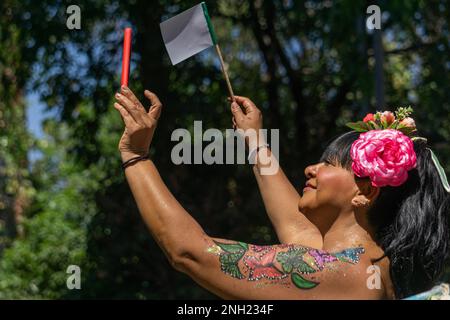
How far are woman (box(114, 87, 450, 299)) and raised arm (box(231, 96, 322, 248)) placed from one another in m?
0.03

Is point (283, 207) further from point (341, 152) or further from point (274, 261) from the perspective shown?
point (274, 261)

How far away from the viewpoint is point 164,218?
7.68 ft

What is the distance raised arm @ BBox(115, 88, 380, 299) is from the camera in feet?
7.72

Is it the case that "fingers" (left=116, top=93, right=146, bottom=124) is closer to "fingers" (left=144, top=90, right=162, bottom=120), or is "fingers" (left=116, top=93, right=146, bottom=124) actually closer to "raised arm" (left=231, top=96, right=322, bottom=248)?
"fingers" (left=144, top=90, right=162, bottom=120)

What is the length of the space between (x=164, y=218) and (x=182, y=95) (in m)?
5.45

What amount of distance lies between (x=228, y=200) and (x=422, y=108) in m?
2.30

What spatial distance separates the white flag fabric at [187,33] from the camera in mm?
2947

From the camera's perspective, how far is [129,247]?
308 inches

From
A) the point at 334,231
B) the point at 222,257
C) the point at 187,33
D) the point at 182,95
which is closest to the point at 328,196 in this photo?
the point at 334,231

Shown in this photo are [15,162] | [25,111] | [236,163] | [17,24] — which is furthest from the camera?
[25,111]

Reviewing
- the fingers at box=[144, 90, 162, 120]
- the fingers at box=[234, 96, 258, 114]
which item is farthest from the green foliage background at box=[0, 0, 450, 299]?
the fingers at box=[144, 90, 162, 120]

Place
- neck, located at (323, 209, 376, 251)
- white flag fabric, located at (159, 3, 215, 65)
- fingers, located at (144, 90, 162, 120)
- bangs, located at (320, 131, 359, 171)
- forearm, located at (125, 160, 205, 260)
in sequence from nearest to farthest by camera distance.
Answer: forearm, located at (125, 160, 205, 260) → fingers, located at (144, 90, 162, 120) → neck, located at (323, 209, 376, 251) → bangs, located at (320, 131, 359, 171) → white flag fabric, located at (159, 3, 215, 65)
